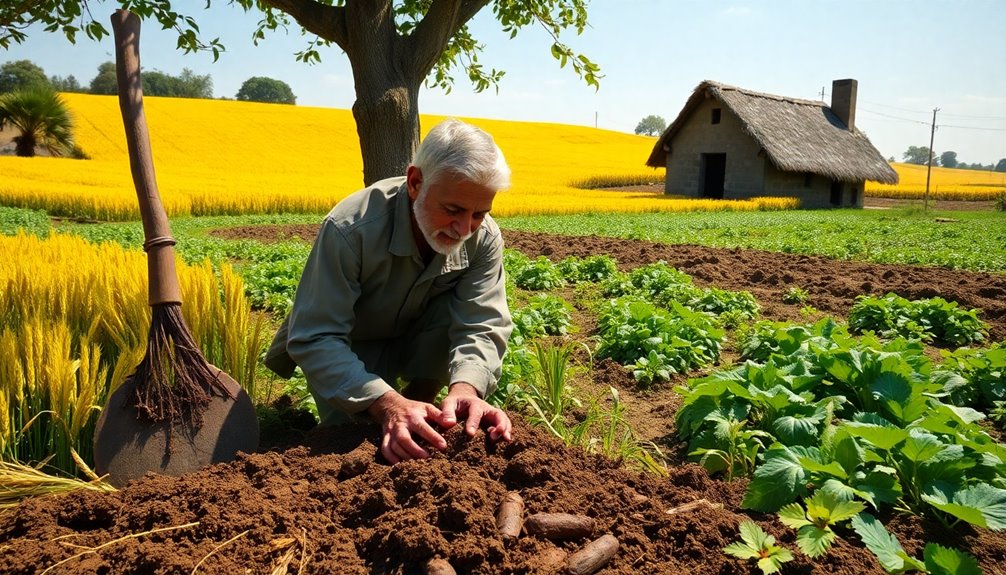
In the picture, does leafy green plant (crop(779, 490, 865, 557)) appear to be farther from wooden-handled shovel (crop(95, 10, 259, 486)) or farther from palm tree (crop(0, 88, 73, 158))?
palm tree (crop(0, 88, 73, 158))

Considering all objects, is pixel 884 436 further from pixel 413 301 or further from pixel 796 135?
pixel 796 135

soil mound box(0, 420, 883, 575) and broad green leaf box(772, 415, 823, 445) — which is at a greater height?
broad green leaf box(772, 415, 823, 445)

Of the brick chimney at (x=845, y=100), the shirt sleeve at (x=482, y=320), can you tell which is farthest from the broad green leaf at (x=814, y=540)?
the brick chimney at (x=845, y=100)

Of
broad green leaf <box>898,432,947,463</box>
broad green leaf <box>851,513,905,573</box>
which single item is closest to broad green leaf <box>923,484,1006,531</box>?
broad green leaf <box>898,432,947,463</box>

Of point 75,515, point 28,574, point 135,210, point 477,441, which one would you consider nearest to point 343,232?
point 477,441

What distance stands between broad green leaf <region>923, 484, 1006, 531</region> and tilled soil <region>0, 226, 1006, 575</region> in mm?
147

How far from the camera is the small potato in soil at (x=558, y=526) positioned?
6.36 ft

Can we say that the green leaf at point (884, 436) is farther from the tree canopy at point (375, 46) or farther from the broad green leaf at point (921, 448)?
the tree canopy at point (375, 46)

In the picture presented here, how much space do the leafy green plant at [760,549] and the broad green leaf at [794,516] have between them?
7cm

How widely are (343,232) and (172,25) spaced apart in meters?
4.26

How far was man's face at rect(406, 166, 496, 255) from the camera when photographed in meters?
2.61

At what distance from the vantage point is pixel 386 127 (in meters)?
5.84

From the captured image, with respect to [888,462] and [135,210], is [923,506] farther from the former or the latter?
[135,210]

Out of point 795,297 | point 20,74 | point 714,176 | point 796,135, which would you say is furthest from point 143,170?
point 20,74
